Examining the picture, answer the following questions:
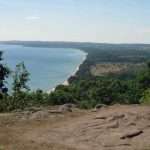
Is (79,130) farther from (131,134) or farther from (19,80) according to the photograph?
(19,80)

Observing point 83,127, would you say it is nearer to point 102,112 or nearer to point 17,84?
point 102,112

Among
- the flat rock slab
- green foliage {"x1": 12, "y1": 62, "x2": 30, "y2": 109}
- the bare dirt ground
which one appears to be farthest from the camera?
green foliage {"x1": 12, "y1": 62, "x2": 30, "y2": 109}

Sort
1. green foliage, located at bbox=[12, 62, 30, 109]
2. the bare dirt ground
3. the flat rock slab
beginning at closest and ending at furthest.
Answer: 1. the bare dirt ground
2. the flat rock slab
3. green foliage, located at bbox=[12, 62, 30, 109]

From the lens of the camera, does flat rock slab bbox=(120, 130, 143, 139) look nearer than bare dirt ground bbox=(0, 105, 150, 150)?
No

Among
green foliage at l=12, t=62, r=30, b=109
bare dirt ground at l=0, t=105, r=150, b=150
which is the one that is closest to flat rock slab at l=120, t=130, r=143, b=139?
bare dirt ground at l=0, t=105, r=150, b=150

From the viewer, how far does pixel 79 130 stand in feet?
69.2

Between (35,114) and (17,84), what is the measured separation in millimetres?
25943

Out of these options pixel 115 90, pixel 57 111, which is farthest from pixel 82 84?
pixel 57 111

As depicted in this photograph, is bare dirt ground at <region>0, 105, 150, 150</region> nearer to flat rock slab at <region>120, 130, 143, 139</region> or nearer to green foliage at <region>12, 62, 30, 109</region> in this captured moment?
flat rock slab at <region>120, 130, 143, 139</region>

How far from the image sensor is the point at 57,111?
87.6 feet

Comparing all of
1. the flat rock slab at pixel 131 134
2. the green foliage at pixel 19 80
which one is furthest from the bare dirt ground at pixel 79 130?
the green foliage at pixel 19 80

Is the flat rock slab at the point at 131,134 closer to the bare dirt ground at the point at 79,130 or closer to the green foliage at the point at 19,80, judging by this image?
the bare dirt ground at the point at 79,130

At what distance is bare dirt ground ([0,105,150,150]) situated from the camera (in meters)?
18.7

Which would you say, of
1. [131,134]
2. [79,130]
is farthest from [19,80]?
[131,134]
